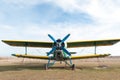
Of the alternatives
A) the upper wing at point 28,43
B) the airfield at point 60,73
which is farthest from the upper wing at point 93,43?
the airfield at point 60,73

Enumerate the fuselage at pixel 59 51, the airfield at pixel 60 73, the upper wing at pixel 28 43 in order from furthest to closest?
the upper wing at pixel 28 43 → the fuselage at pixel 59 51 → the airfield at pixel 60 73

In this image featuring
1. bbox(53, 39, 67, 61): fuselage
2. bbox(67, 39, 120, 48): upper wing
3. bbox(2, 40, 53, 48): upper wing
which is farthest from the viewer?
bbox(67, 39, 120, 48): upper wing

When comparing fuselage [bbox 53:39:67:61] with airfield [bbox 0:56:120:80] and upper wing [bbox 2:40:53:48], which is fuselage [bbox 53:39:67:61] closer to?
airfield [bbox 0:56:120:80]

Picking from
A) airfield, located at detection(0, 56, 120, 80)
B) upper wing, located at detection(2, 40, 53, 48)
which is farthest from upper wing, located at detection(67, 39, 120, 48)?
airfield, located at detection(0, 56, 120, 80)

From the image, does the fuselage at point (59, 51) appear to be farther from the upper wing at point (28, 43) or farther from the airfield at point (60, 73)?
the upper wing at point (28, 43)

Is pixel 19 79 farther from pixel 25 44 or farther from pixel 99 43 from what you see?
pixel 99 43

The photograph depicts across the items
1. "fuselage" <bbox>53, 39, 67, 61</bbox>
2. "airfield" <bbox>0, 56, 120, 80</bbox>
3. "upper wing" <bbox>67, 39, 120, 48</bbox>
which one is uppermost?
"upper wing" <bbox>67, 39, 120, 48</bbox>

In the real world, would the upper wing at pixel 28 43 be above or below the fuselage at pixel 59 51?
above

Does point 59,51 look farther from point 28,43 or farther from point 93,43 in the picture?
point 93,43

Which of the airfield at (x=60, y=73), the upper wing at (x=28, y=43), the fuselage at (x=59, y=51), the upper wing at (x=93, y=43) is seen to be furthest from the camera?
the upper wing at (x=93, y=43)

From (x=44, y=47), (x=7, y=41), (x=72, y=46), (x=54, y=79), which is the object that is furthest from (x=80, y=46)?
(x=54, y=79)

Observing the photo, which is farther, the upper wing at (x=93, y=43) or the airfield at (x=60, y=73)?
the upper wing at (x=93, y=43)

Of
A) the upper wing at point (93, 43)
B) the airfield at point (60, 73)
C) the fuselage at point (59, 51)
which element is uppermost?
the upper wing at point (93, 43)

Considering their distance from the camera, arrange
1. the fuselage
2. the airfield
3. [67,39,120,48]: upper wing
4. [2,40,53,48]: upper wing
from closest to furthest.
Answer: the airfield
the fuselage
[2,40,53,48]: upper wing
[67,39,120,48]: upper wing
